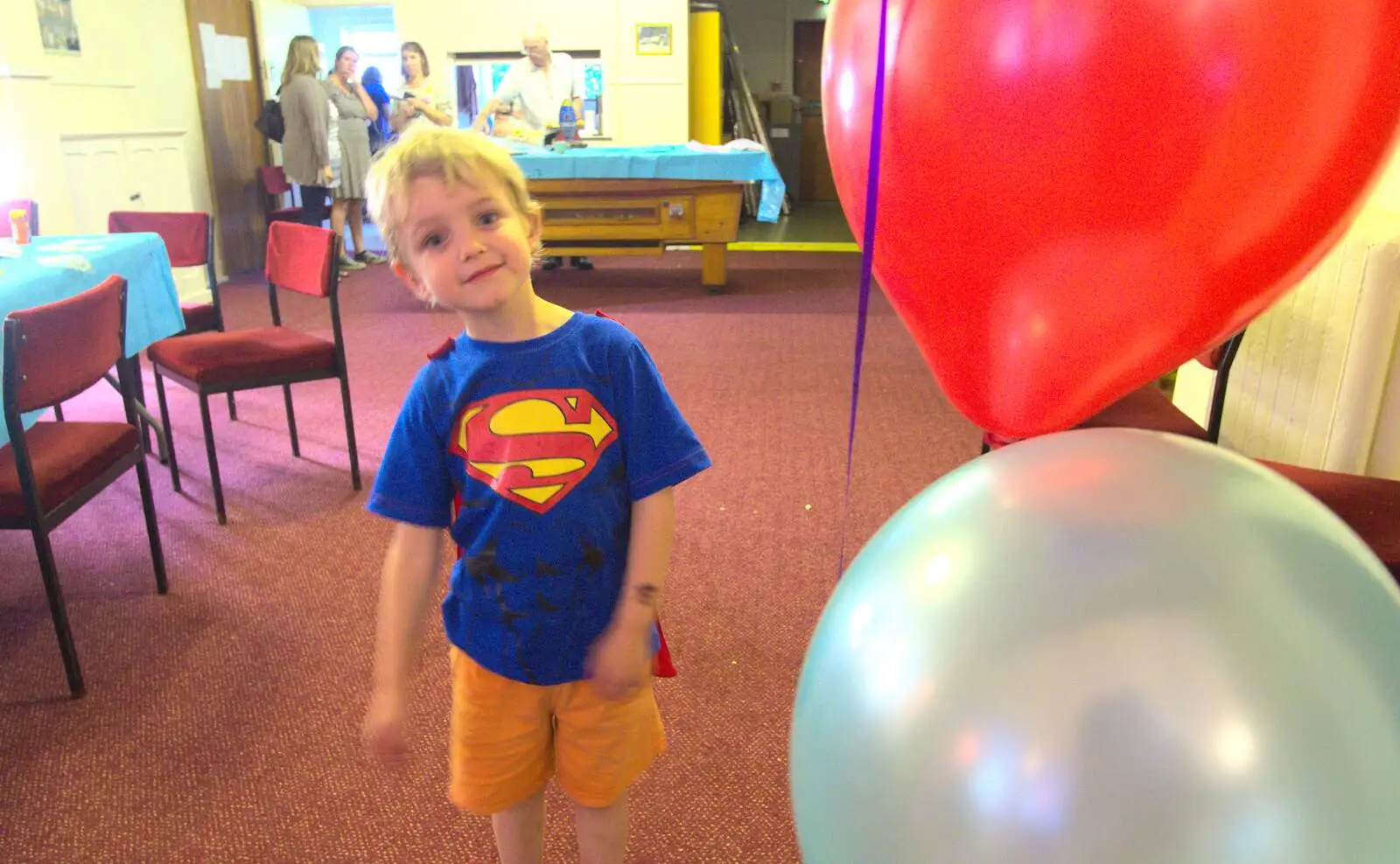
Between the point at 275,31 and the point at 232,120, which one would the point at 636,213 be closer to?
the point at 232,120

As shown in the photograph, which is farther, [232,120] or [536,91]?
[232,120]

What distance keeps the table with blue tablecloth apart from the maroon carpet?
173cm

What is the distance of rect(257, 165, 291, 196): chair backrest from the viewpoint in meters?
6.08

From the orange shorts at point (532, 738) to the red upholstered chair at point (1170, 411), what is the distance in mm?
1141

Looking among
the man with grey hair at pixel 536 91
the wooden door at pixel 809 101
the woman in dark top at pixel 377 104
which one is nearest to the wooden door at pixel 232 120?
the woman in dark top at pixel 377 104

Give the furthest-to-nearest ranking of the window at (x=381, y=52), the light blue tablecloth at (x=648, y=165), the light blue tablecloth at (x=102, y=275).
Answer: the window at (x=381, y=52) < the light blue tablecloth at (x=648, y=165) < the light blue tablecloth at (x=102, y=275)

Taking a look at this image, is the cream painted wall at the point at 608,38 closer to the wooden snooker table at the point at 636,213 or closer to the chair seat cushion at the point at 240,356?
the wooden snooker table at the point at 636,213

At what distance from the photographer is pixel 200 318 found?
3.15 metres

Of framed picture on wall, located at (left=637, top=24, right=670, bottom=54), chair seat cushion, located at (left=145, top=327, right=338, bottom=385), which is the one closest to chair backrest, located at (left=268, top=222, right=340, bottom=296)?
chair seat cushion, located at (left=145, top=327, right=338, bottom=385)

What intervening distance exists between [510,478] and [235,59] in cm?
656

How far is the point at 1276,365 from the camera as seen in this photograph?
209 cm

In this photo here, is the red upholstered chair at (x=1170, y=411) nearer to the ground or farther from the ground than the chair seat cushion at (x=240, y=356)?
farther from the ground

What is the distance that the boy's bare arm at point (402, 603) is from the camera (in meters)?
0.97

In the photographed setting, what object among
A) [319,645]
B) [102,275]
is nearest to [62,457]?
[319,645]
